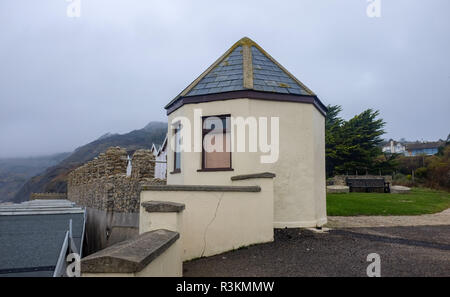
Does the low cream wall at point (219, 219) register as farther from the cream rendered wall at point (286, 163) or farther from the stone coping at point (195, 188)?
the cream rendered wall at point (286, 163)

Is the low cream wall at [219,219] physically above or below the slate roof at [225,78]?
below

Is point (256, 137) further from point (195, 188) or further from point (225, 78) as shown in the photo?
point (195, 188)

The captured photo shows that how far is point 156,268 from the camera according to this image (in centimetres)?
344

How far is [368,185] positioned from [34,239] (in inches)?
976

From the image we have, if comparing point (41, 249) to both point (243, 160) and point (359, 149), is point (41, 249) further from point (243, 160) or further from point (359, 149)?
point (359, 149)

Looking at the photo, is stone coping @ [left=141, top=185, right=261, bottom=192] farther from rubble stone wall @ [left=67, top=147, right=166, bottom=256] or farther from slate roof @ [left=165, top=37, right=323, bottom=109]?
rubble stone wall @ [left=67, top=147, right=166, bottom=256]

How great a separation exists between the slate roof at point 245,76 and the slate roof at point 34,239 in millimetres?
5111

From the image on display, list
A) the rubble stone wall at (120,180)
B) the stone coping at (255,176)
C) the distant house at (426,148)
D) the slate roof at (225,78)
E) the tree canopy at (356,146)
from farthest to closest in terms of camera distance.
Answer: the distant house at (426,148) < the tree canopy at (356,146) < the rubble stone wall at (120,180) < the slate roof at (225,78) < the stone coping at (255,176)

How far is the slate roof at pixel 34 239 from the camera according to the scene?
8.22 m

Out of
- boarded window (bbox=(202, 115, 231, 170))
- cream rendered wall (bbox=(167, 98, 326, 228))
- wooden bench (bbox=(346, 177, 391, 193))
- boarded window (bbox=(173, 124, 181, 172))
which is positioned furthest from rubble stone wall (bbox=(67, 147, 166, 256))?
wooden bench (bbox=(346, 177, 391, 193))

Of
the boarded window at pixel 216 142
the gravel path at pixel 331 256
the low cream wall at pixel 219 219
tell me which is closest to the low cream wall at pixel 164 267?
the gravel path at pixel 331 256

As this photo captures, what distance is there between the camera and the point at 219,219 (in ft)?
21.3

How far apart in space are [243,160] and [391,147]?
93.0m
